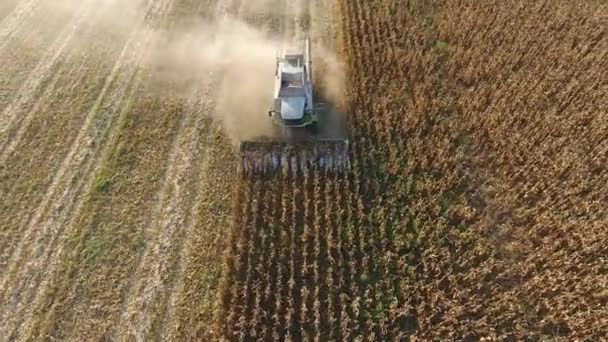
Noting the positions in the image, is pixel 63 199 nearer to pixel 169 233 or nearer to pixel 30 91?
A: pixel 169 233

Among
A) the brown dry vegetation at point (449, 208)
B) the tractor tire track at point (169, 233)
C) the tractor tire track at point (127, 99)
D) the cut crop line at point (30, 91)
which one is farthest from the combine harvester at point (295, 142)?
the cut crop line at point (30, 91)

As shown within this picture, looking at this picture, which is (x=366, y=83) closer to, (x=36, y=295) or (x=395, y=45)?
(x=395, y=45)

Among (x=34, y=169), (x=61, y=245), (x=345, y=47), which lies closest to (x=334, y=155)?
(x=345, y=47)

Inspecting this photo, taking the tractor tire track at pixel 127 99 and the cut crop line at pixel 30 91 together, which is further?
the cut crop line at pixel 30 91

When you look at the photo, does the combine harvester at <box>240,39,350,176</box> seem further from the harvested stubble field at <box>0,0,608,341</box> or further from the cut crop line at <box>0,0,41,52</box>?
the cut crop line at <box>0,0,41,52</box>

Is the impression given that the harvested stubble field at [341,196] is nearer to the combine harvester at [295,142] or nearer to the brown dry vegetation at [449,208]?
the brown dry vegetation at [449,208]

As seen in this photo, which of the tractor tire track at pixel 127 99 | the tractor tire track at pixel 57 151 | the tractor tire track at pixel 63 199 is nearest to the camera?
the tractor tire track at pixel 127 99

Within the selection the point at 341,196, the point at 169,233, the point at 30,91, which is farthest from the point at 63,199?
the point at 341,196

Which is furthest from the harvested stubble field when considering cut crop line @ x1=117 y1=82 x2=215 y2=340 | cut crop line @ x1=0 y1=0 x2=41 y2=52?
cut crop line @ x1=0 y1=0 x2=41 y2=52
